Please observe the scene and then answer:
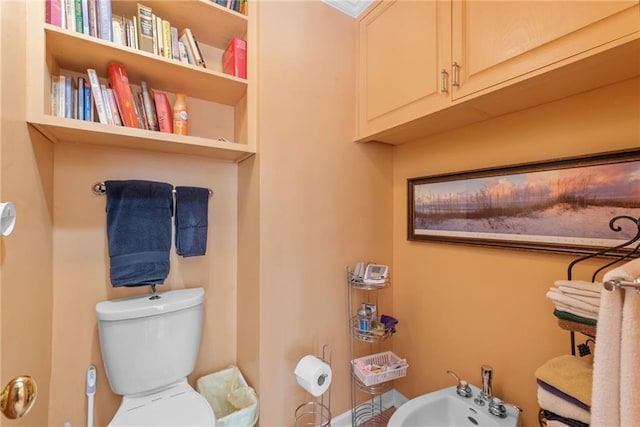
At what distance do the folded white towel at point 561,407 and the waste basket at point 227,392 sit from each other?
3.80 ft

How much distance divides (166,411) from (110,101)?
1.35 metres

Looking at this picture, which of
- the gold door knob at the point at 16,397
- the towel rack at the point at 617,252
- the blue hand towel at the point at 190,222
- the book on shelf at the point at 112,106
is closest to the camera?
the gold door knob at the point at 16,397

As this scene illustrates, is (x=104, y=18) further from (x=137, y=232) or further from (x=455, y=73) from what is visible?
(x=455, y=73)

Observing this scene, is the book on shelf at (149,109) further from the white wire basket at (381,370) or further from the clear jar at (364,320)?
the white wire basket at (381,370)

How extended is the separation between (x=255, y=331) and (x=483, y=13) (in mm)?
1689

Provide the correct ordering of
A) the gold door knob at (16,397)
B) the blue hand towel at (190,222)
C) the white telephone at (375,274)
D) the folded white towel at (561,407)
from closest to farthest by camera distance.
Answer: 1. the gold door knob at (16,397)
2. the folded white towel at (561,407)
3. the blue hand towel at (190,222)
4. the white telephone at (375,274)

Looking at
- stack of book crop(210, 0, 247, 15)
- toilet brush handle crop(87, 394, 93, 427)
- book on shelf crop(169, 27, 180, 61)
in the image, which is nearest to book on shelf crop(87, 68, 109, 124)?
book on shelf crop(169, 27, 180, 61)

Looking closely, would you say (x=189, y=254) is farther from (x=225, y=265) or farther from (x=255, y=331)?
(x=255, y=331)

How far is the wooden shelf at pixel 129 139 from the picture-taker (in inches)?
40.5

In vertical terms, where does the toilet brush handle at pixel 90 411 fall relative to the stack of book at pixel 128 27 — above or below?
below

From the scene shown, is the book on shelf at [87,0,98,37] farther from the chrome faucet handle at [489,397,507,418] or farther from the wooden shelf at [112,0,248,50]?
the chrome faucet handle at [489,397,507,418]

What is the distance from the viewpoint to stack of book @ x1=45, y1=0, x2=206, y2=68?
1.06 meters

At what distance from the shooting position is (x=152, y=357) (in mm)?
1236

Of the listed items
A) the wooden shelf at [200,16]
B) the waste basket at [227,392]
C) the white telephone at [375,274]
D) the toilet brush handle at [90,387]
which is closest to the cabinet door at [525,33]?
the white telephone at [375,274]
